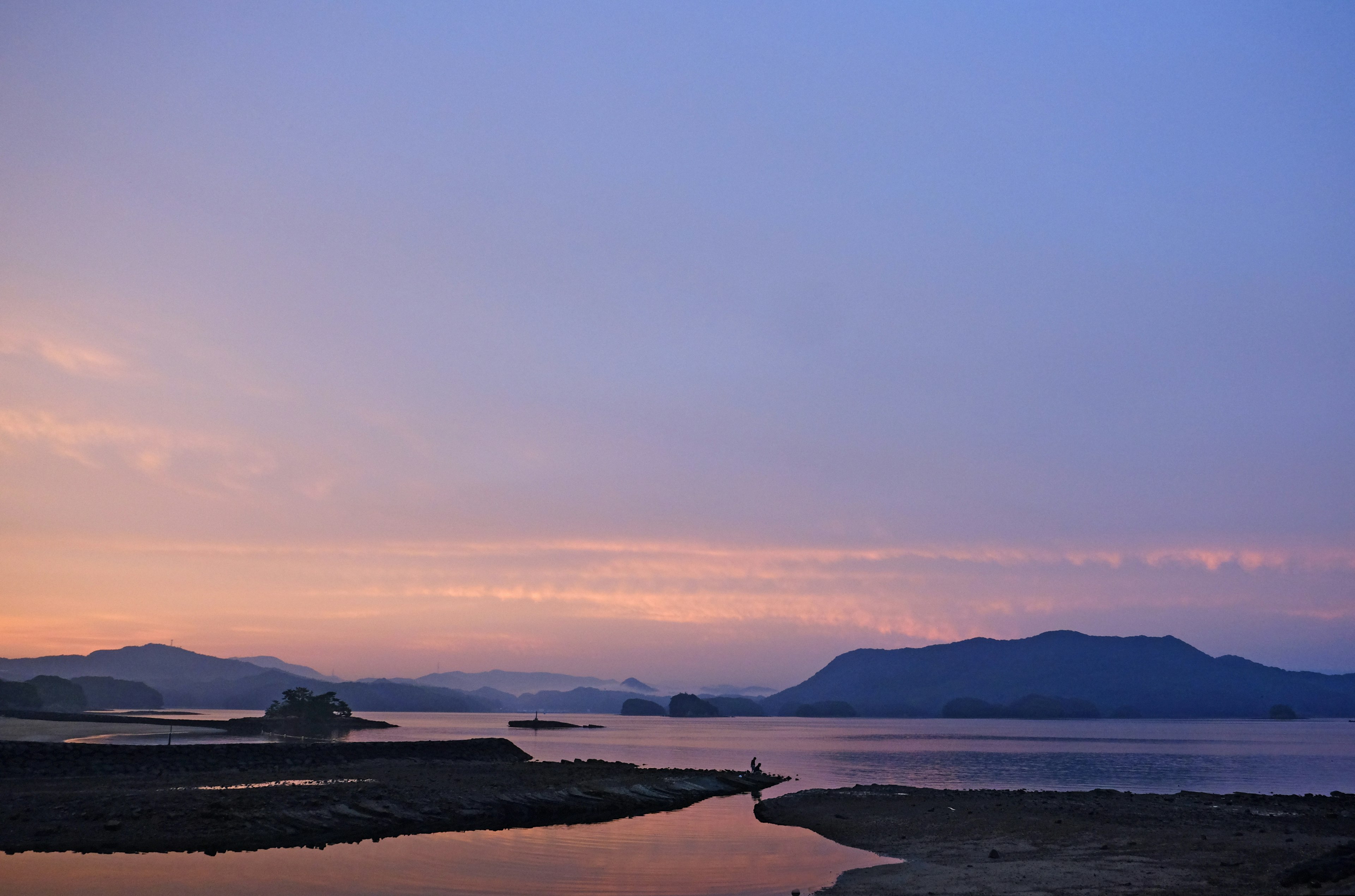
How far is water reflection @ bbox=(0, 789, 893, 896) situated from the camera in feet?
79.1

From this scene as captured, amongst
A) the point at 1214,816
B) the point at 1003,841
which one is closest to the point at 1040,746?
the point at 1214,816

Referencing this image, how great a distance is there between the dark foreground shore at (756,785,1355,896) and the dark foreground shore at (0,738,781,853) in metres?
9.86

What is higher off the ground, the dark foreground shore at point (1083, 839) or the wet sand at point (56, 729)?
the dark foreground shore at point (1083, 839)

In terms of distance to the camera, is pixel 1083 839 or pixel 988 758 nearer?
pixel 1083 839

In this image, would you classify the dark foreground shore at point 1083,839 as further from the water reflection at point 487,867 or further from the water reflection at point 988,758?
the water reflection at point 988,758

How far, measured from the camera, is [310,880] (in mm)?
24922

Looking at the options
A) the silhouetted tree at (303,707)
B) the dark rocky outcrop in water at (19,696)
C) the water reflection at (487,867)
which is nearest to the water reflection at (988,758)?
the silhouetted tree at (303,707)

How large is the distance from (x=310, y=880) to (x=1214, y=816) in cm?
3726

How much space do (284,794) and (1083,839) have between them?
30.7 m

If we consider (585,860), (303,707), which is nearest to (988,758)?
(303,707)

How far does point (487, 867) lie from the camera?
1122 inches

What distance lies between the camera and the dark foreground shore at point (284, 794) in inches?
1163

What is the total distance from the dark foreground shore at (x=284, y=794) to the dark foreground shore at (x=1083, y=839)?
388 inches

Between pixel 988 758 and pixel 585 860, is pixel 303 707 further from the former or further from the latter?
pixel 585 860
